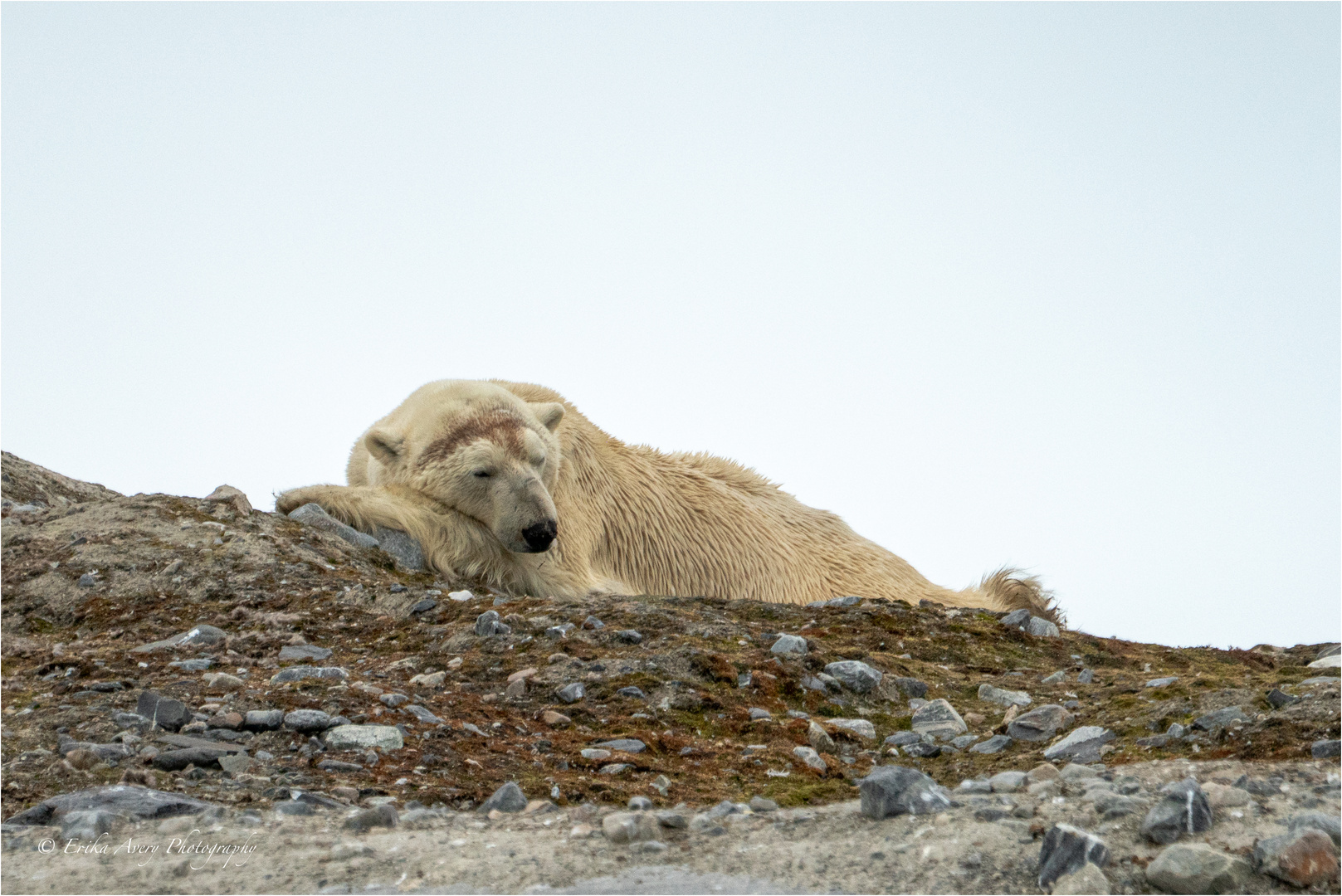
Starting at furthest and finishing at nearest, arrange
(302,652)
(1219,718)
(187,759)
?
(302,652) < (1219,718) < (187,759)

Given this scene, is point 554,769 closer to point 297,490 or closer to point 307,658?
point 307,658

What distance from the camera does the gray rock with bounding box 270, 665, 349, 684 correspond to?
4.59 meters

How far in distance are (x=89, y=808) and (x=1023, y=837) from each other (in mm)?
2541

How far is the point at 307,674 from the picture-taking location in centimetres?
465

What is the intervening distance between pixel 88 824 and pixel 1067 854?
2.55m

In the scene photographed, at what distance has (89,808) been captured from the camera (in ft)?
10.4

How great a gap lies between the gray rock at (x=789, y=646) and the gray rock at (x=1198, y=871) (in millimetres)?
2694

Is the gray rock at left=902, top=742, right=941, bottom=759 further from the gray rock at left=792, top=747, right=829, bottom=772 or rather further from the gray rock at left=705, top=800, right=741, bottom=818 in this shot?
the gray rock at left=705, top=800, right=741, bottom=818

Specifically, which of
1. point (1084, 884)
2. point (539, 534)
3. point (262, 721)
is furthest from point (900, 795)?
point (539, 534)

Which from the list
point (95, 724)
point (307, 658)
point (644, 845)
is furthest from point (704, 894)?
point (307, 658)

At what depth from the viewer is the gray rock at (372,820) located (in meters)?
3.13

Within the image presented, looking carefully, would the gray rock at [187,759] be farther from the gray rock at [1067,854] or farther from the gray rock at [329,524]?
the gray rock at [329,524]

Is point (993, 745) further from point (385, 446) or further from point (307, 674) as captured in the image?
point (385, 446)

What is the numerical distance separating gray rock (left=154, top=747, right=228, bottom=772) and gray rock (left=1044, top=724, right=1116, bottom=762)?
2.75m
